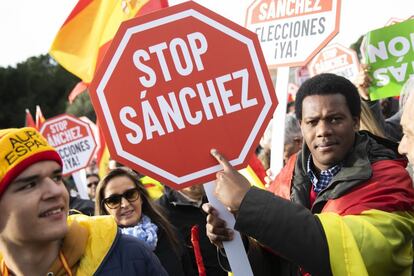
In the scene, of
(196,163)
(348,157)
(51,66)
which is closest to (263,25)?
(348,157)

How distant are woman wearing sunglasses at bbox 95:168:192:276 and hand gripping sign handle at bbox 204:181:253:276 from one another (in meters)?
1.55

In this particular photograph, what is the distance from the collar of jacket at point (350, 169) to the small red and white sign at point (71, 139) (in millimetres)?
6432

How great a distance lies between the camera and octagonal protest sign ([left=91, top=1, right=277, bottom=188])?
2.23m

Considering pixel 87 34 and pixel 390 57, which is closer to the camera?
pixel 390 57

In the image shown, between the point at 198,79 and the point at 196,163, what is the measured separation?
0.98 ft

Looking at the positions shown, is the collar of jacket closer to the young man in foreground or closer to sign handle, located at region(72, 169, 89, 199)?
the young man in foreground

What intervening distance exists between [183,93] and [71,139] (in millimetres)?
7032

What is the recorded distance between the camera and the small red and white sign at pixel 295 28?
3.81 meters

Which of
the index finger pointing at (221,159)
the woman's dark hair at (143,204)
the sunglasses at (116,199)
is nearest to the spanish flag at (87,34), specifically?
the woman's dark hair at (143,204)

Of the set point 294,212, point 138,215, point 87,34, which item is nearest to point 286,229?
point 294,212

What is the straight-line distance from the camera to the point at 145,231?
3.88 m

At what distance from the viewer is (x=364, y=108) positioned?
12.7ft

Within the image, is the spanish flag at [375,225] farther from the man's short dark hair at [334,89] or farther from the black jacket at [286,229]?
the man's short dark hair at [334,89]

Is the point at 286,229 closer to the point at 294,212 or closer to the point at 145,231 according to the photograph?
the point at 294,212
